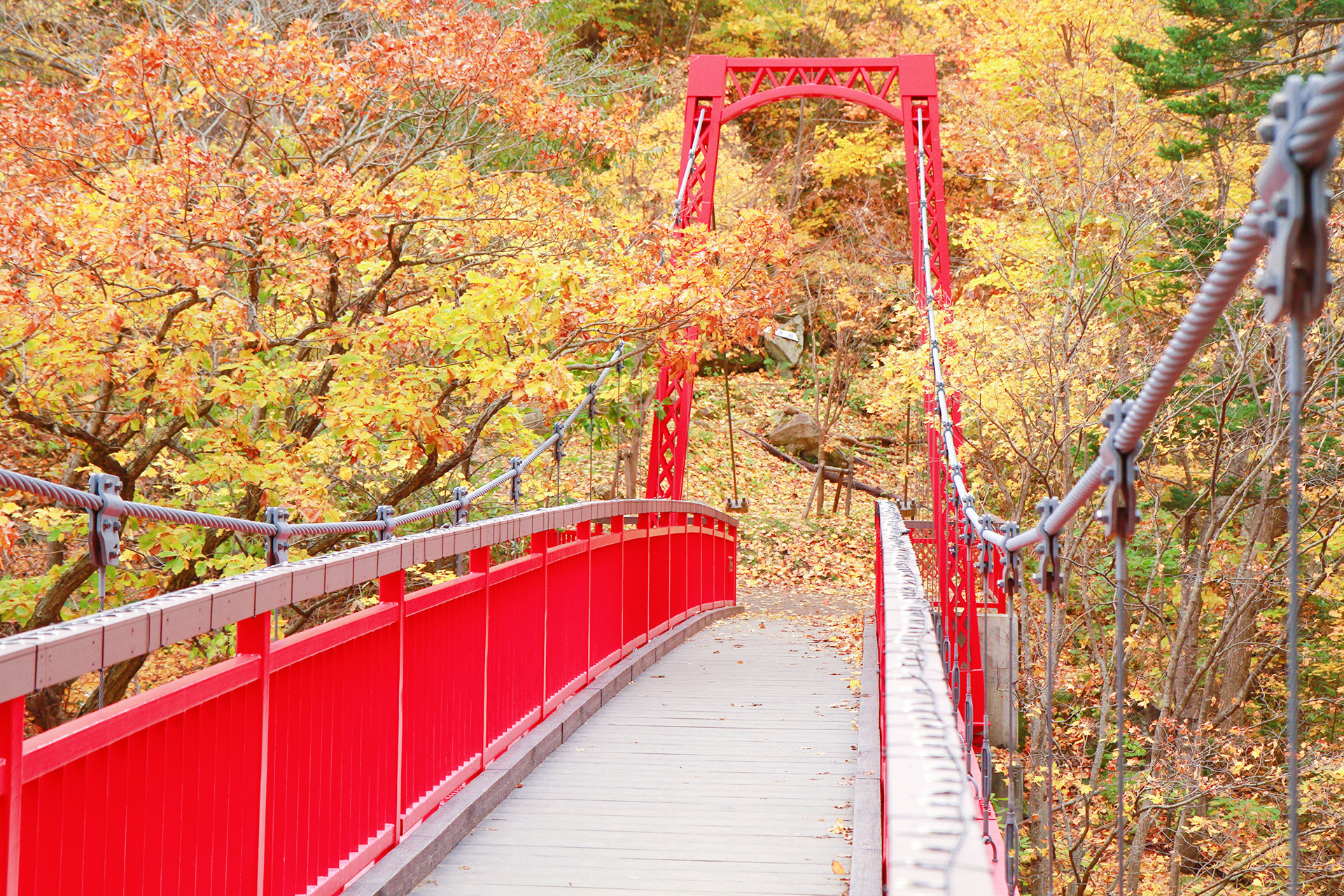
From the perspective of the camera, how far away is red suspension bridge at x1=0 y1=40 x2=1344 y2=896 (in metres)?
1.87

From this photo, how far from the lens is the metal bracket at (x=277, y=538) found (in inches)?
152

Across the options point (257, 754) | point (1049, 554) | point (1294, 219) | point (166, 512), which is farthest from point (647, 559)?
point (1294, 219)

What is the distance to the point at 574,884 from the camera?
396cm

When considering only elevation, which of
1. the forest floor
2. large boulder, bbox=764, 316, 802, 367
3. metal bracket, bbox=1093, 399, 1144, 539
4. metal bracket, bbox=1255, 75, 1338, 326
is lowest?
the forest floor

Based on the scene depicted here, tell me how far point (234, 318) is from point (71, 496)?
175 inches

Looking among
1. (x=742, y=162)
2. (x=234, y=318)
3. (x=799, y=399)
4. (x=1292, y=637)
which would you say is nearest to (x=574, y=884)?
(x=1292, y=637)

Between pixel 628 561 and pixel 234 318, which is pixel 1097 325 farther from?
pixel 234 318

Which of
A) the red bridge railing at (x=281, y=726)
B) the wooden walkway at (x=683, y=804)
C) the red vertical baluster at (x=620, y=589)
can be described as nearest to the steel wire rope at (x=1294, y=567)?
the red bridge railing at (x=281, y=726)

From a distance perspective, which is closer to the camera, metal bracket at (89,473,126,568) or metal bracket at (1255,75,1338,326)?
metal bracket at (1255,75,1338,326)

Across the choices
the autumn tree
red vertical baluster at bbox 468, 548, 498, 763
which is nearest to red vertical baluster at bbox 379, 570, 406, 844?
red vertical baluster at bbox 468, 548, 498, 763

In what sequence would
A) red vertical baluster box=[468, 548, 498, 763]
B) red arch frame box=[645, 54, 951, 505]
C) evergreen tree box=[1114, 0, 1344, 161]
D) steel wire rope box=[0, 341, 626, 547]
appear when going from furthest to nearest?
red arch frame box=[645, 54, 951, 505], evergreen tree box=[1114, 0, 1344, 161], red vertical baluster box=[468, 548, 498, 763], steel wire rope box=[0, 341, 626, 547]

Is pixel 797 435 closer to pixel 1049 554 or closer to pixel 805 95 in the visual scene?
pixel 805 95

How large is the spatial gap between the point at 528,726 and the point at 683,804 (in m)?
1.03

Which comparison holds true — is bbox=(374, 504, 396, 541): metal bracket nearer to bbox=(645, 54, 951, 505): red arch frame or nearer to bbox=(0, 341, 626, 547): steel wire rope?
bbox=(0, 341, 626, 547): steel wire rope
